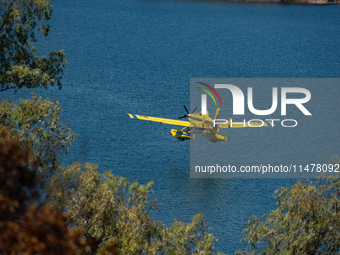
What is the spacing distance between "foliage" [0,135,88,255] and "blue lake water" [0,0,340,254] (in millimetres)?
26688

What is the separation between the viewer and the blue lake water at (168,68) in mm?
43938

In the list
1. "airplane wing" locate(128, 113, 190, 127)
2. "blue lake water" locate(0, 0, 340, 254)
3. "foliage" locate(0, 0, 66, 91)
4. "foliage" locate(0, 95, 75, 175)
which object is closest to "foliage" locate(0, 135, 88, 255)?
"foliage" locate(0, 95, 75, 175)

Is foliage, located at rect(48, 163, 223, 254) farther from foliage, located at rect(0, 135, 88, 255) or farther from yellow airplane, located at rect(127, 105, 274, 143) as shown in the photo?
yellow airplane, located at rect(127, 105, 274, 143)

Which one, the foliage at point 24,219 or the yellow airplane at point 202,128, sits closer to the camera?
the foliage at point 24,219

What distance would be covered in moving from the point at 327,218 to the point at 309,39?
72.0 meters

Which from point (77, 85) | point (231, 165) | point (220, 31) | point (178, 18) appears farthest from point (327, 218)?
point (178, 18)

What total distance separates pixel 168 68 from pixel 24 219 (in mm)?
61224

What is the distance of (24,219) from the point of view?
31.0ft

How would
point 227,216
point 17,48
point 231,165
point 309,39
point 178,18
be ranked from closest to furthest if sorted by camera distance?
1. point 17,48
2. point 227,216
3. point 231,165
4. point 309,39
5. point 178,18

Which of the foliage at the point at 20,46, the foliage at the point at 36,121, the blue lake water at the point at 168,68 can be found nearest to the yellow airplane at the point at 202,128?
the blue lake water at the point at 168,68

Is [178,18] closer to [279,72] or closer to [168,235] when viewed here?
[279,72]

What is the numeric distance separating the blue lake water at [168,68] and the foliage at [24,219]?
26.7 m

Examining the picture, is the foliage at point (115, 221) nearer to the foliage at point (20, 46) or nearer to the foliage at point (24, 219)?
the foliage at point (20, 46)

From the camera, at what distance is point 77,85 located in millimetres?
62281
